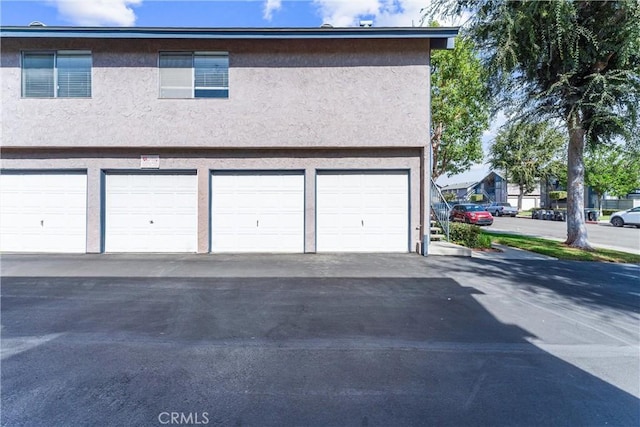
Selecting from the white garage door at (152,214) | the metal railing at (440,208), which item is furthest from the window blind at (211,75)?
the metal railing at (440,208)

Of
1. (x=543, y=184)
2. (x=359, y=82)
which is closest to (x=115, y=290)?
(x=359, y=82)

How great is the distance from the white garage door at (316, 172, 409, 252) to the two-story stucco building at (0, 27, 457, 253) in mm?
45

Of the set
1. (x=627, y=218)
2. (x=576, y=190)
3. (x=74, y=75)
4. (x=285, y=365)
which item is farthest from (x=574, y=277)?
(x=627, y=218)

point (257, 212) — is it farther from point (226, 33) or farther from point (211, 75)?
point (226, 33)

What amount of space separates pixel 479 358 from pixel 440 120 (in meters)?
19.0

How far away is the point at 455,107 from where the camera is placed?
19953mm

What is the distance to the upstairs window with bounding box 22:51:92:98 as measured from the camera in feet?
31.9

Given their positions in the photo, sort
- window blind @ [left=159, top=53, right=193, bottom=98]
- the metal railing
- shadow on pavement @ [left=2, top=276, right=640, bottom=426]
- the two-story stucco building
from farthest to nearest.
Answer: the metal railing → window blind @ [left=159, top=53, right=193, bottom=98] → the two-story stucco building → shadow on pavement @ [left=2, top=276, right=640, bottom=426]

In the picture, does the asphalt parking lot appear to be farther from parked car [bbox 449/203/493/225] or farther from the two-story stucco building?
parked car [bbox 449/203/493/225]

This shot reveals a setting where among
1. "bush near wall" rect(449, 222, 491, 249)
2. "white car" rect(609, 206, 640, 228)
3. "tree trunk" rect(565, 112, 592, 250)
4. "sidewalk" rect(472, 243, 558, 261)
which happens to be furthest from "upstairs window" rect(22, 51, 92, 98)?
"white car" rect(609, 206, 640, 228)

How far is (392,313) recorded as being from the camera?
5.11 meters

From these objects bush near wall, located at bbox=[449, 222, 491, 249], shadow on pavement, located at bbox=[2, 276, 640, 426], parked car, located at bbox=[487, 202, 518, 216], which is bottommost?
shadow on pavement, located at bbox=[2, 276, 640, 426]

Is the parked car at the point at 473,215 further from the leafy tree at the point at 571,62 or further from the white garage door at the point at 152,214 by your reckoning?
the white garage door at the point at 152,214

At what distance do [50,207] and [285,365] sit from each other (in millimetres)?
10550
